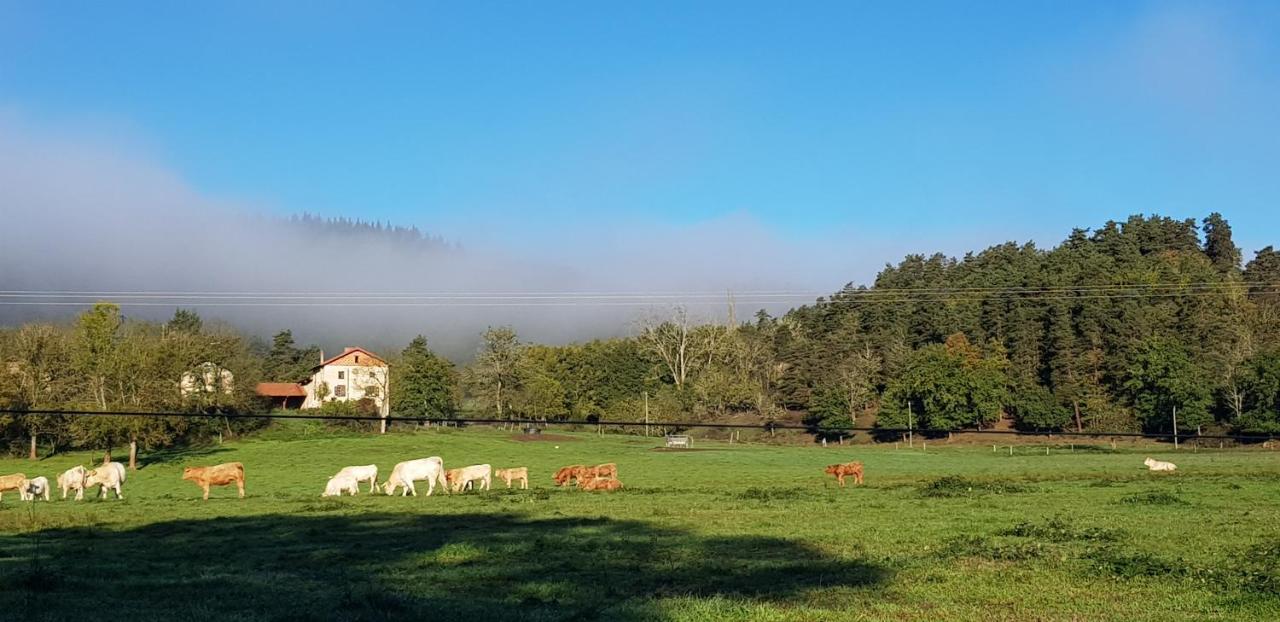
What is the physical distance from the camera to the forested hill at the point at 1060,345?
8962 centimetres

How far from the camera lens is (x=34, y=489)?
3800 cm

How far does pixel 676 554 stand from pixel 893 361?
318 ft

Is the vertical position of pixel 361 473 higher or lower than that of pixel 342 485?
higher

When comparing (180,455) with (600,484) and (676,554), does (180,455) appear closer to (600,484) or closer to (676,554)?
(600,484)

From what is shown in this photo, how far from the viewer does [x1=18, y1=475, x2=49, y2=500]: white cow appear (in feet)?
123

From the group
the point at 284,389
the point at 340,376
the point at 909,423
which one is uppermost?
the point at 340,376

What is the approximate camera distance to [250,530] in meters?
23.0

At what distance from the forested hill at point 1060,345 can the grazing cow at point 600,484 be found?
200ft

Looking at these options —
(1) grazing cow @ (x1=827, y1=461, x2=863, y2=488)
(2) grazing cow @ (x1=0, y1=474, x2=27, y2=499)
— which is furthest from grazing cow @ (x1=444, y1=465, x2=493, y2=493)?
(2) grazing cow @ (x1=0, y1=474, x2=27, y2=499)

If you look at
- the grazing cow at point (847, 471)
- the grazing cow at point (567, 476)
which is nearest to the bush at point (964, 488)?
the grazing cow at point (847, 471)

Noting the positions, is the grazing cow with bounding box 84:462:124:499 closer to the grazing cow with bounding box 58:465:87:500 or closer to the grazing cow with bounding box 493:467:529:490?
the grazing cow with bounding box 58:465:87:500

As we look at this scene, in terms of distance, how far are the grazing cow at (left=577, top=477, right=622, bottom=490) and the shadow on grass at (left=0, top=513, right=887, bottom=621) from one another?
14200 millimetres

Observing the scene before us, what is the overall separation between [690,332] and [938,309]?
96.9 feet


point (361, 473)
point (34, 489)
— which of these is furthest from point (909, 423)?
point (34, 489)
